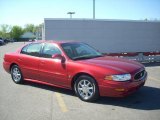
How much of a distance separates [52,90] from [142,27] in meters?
11.5

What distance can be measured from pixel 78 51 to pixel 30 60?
5.26ft

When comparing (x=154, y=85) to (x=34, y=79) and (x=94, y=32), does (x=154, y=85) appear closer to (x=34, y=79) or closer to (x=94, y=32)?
(x=34, y=79)

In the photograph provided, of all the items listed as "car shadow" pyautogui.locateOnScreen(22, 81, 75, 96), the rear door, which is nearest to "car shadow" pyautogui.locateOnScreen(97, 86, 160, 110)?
"car shadow" pyautogui.locateOnScreen(22, 81, 75, 96)

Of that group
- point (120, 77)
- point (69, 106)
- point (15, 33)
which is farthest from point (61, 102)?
point (15, 33)

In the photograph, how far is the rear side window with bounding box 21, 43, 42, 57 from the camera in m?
7.49

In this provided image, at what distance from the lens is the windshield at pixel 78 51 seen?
22.2 ft

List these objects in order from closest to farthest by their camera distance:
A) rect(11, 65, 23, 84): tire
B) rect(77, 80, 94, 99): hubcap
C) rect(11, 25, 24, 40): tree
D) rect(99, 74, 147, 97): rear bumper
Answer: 1. rect(99, 74, 147, 97): rear bumper
2. rect(77, 80, 94, 99): hubcap
3. rect(11, 65, 23, 84): tire
4. rect(11, 25, 24, 40): tree

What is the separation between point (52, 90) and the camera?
24.2ft

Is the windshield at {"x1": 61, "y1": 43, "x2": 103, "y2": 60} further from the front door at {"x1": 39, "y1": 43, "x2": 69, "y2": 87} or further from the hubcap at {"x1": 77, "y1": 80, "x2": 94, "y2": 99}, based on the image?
the hubcap at {"x1": 77, "y1": 80, "x2": 94, "y2": 99}

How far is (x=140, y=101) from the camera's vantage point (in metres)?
6.07

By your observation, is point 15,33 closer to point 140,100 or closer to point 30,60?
point 30,60

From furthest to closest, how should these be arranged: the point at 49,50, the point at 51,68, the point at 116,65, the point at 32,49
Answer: the point at 32,49
the point at 49,50
the point at 51,68
the point at 116,65

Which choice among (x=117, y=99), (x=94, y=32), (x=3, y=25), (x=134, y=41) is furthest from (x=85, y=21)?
(x=3, y=25)

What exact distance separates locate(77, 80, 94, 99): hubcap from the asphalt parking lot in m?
0.20
